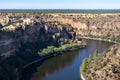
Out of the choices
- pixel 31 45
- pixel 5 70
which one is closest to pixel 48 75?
pixel 5 70

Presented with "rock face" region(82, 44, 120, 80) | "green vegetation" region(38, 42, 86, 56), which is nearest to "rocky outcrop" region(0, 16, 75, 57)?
"green vegetation" region(38, 42, 86, 56)

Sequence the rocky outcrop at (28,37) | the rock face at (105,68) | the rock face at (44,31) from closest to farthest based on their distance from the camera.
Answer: the rock face at (105,68) → the rocky outcrop at (28,37) → the rock face at (44,31)

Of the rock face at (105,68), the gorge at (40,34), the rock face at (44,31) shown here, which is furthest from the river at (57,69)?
the rock face at (44,31)

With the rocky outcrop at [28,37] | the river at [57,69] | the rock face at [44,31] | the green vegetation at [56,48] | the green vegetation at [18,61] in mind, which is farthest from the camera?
the green vegetation at [56,48]

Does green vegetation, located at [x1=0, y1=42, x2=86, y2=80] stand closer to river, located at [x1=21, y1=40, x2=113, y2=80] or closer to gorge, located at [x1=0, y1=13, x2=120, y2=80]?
gorge, located at [x1=0, y1=13, x2=120, y2=80]

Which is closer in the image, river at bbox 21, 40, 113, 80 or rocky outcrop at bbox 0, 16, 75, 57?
river at bbox 21, 40, 113, 80

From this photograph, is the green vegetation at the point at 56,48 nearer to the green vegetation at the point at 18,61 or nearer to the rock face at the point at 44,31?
the green vegetation at the point at 18,61

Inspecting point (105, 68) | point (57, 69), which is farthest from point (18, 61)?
point (105, 68)

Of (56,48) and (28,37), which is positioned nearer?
(28,37)

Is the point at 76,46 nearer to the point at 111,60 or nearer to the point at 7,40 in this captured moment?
the point at 7,40

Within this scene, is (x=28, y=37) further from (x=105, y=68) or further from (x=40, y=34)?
(x=105, y=68)
